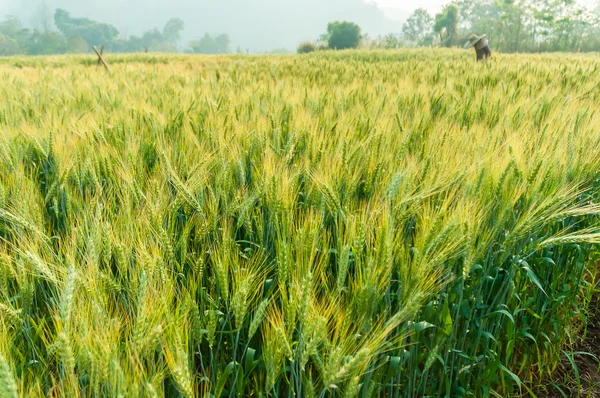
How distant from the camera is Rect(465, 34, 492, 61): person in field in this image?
9352 millimetres

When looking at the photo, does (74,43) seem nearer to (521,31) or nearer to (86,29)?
(86,29)

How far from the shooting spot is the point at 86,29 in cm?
12650

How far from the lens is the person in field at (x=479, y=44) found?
935 centimetres

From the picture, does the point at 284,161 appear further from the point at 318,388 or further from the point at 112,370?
the point at 112,370

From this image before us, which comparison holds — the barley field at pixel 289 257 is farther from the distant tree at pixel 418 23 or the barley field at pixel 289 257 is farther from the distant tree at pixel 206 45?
the distant tree at pixel 206 45

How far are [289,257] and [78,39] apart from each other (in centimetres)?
12163

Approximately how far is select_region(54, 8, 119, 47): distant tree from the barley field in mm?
146572

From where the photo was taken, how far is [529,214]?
4.31 feet

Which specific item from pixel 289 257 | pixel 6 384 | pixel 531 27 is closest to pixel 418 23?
pixel 531 27

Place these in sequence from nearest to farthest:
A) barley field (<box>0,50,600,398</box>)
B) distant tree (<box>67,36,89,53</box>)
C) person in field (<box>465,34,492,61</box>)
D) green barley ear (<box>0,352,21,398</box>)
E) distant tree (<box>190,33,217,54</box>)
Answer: green barley ear (<box>0,352,21,398</box>), barley field (<box>0,50,600,398</box>), person in field (<box>465,34,492,61</box>), distant tree (<box>67,36,89,53</box>), distant tree (<box>190,33,217,54</box>)

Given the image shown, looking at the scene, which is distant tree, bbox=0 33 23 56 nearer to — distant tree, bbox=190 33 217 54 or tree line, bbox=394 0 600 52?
distant tree, bbox=190 33 217 54

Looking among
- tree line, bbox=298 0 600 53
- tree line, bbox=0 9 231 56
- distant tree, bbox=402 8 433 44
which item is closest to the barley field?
tree line, bbox=298 0 600 53

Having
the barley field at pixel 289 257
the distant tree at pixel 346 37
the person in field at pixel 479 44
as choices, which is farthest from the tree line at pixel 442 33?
the barley field at pixel 289 257

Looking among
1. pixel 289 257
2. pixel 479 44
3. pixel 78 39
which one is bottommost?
pixel 289 257
